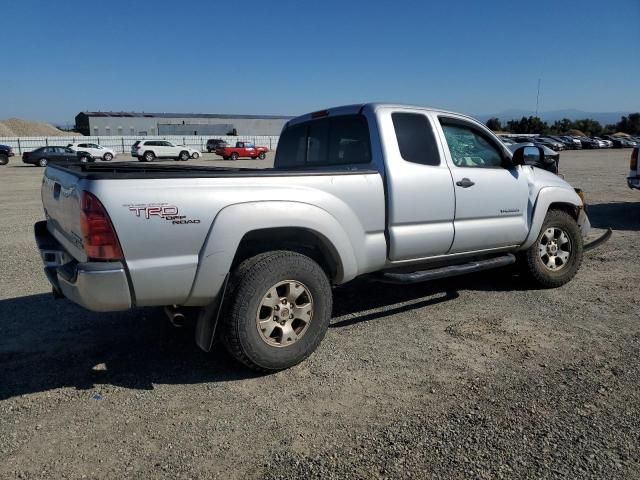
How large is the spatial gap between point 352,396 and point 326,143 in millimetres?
2530

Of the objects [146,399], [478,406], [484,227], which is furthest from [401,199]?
[146,399]

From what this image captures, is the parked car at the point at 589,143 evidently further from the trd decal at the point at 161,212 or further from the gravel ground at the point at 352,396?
the trd decal at the point at 161,212

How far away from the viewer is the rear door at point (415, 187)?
166 inches

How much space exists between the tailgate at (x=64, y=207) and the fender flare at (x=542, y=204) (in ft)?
13.8

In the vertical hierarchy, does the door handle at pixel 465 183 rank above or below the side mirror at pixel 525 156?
below

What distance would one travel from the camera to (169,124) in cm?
8400

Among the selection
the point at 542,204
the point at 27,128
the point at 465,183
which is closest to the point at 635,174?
the point at 542,204

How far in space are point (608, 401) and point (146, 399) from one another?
9.79 ft

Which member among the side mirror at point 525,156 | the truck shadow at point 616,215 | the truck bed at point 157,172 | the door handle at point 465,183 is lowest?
the truck shadow at point 616,215

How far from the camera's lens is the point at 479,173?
4.87 m

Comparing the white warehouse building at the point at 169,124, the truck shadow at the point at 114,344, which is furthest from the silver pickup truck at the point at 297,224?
the white warehouse building at the point at 169,124

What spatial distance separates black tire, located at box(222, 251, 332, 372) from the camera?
3441 millimetres

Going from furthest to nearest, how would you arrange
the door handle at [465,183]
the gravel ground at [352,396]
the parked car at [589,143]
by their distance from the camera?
the parked car at [589,143]
the door handle at [465,183]
the gravel ground at [352,396]

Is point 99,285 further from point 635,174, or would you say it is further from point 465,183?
point 635,174
